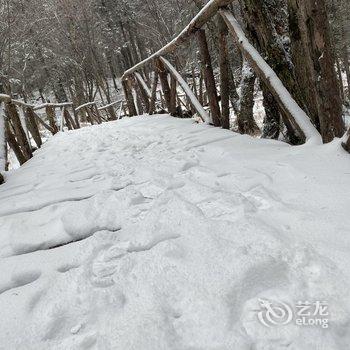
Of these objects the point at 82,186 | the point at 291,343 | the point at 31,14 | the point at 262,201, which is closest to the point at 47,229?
the point at 82,186

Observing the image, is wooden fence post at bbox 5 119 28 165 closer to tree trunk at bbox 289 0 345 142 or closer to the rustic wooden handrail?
the rustic wooden handrail

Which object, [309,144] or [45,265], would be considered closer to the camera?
[45,265]

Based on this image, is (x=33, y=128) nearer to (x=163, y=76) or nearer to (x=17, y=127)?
(x=17, y=127)

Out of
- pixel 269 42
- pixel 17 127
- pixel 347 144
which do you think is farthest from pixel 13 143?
pixel 347 144

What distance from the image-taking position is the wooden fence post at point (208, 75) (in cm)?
364

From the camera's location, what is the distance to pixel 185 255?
1449 mm

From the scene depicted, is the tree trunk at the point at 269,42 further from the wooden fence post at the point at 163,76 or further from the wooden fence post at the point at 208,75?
the wooden fence post at the point at 163,76

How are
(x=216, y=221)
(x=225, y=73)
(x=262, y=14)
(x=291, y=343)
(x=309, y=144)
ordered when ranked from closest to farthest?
(x=291, y=343)
(x=216, y=221)
(x=309, y=144)
(x=262, y=14)
(x=225, y=73)

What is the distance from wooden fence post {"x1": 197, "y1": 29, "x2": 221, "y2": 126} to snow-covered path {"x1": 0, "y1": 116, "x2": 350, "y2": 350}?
1.34 metres

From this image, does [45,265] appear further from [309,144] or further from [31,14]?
[31,14]

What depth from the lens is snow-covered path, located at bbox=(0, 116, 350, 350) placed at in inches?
43.1

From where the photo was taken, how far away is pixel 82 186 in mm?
2697

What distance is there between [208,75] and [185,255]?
2.68m

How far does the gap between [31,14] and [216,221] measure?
43.2 feet
